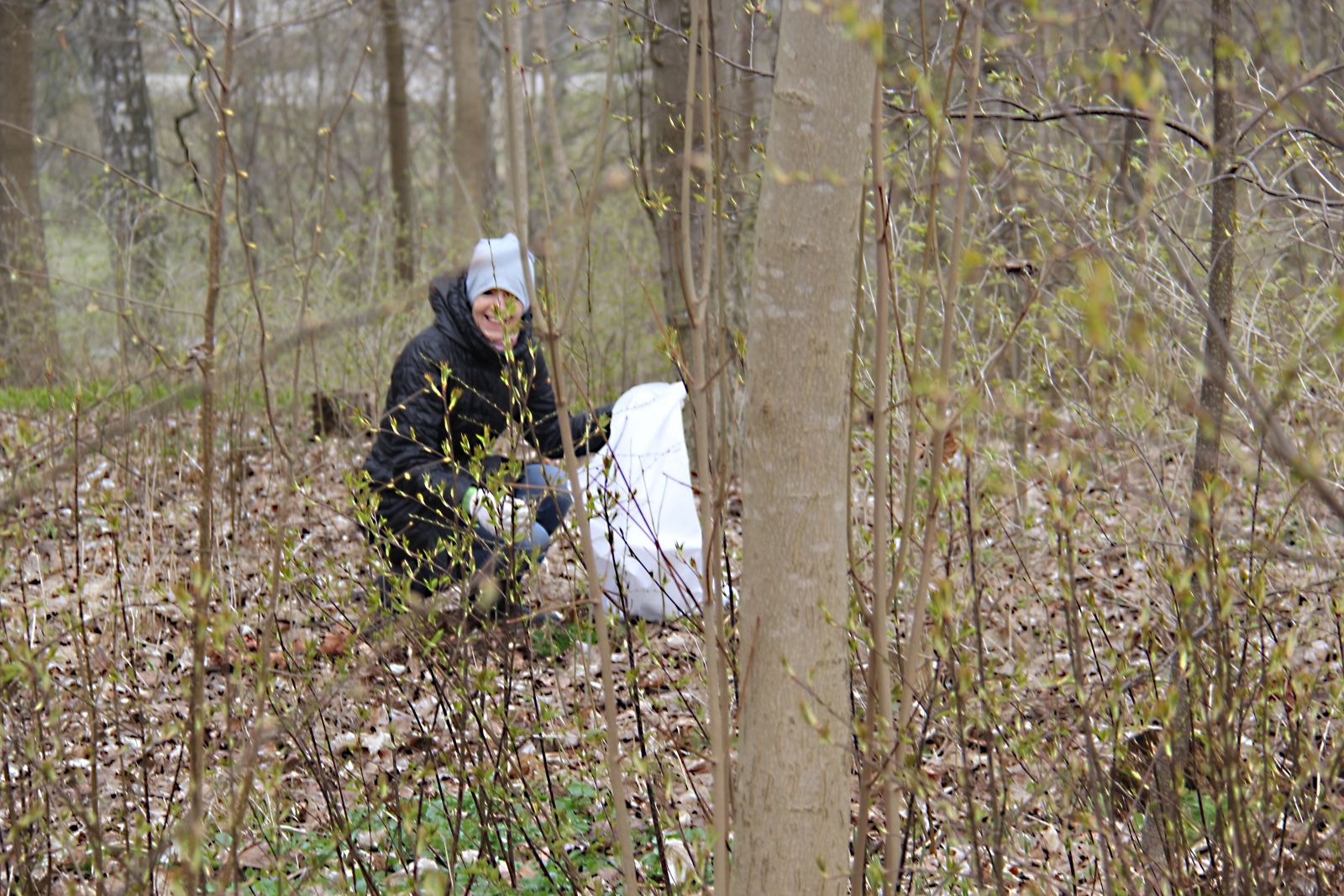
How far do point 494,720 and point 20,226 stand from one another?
768 cm

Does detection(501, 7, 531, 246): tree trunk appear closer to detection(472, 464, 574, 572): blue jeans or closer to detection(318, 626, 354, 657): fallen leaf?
detection(472, 464, 574, 572): blue jeans

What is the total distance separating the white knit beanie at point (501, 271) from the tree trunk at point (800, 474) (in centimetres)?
212

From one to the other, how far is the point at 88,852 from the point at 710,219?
1939 millimetres

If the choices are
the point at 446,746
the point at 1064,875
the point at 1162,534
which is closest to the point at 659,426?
the point at 446,746

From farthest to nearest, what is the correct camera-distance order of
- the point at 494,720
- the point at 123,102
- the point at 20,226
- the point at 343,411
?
the point at 123,102 < the point at 20,226 < the point at 343,411 < the point at 494,720

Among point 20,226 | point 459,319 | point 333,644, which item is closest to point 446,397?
point 459,319

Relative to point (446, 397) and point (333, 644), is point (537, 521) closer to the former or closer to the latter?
point (446, 397)

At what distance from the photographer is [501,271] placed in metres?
3.72

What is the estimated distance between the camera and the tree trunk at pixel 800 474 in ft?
4.90

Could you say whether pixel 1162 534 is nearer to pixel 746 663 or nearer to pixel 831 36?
pixel 746 663

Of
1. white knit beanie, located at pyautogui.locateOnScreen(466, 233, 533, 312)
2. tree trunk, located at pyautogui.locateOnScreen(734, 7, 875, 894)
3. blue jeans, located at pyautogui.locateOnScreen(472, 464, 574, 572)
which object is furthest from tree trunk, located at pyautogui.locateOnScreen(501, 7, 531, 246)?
white knit beanie, located at pyautogui.locateOnScreen(466, 233, 533, 312)

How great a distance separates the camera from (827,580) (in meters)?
1.56

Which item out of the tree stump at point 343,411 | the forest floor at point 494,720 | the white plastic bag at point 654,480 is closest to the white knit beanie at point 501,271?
the white plastic bag at point 654,480

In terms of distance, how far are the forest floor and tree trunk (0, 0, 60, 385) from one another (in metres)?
3.60
